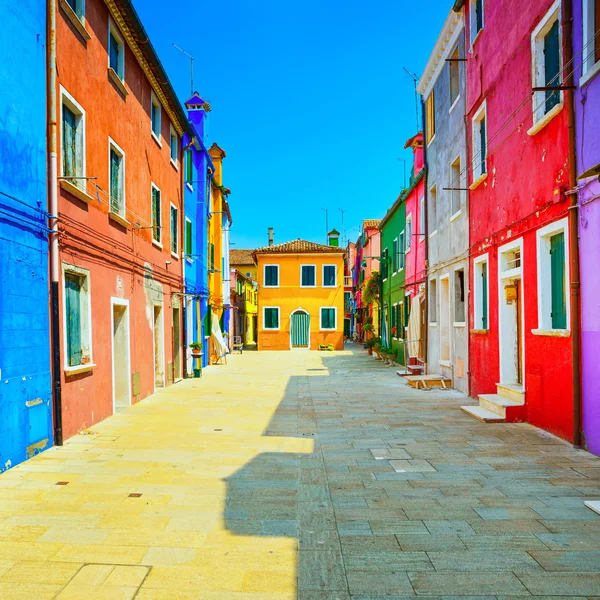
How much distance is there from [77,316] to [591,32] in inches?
316

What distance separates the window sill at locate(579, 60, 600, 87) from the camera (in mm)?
6324

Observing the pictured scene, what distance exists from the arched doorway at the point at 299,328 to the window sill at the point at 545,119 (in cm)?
2684

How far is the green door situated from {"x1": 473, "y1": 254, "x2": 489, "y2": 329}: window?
23389 mm

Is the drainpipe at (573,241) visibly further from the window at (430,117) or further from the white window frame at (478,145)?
the window at (430,117)

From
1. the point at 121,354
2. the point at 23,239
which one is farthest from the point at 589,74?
the point at 121,354

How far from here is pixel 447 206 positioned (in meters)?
13.8

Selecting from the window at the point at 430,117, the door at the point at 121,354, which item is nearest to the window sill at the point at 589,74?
the door at the point at 121,354

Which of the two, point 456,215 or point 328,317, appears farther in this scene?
point 328,317

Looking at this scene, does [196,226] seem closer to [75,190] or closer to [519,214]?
[75,190]

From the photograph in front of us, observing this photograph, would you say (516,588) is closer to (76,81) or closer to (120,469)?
(120,469)

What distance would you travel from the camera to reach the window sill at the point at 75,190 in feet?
25.0

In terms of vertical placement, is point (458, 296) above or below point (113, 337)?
above

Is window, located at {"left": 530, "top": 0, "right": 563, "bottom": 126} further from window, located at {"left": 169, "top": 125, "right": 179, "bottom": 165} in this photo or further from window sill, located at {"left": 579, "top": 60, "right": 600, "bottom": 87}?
window, located at {"left": 169, "top": 125, "right": 179, "bottom": 165}

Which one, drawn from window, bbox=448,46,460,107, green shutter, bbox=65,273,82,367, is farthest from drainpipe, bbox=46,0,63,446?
window, bbox=448,46,460,107
